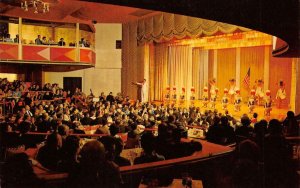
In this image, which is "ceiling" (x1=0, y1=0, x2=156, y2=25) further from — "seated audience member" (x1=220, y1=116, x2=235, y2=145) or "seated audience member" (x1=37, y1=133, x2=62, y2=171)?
"seated audience member" (x1=37, y1=133, x2=62, y2=171)

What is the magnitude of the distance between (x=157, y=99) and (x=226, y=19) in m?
17.2

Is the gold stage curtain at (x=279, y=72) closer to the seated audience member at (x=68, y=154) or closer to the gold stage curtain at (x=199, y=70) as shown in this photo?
the gold stage curtain at (x=199, y=70)

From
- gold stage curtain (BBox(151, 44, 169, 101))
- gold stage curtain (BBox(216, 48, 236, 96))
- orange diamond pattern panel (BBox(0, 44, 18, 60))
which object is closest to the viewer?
orange diamond pattern panel (BBox(0, 44, 18, 60))

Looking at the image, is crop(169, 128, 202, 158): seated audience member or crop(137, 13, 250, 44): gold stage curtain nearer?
crop(169, 128, 202, 158): seated audience member

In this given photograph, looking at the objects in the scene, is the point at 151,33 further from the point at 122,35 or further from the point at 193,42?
the point at 122,35

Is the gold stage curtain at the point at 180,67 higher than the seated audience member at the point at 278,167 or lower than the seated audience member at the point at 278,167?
higher

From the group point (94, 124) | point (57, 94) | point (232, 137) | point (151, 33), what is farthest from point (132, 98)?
point (232, 137)

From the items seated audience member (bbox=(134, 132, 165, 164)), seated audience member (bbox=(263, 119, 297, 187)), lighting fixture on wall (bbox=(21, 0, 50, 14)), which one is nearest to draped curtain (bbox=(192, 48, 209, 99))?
lighting fixture on wall (bbox=(21, 0, 50, 14))

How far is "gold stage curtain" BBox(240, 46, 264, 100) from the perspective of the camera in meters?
18.9

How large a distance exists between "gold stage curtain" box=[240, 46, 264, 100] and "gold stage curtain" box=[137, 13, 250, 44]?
5.13 meters

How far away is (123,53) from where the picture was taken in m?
23.4

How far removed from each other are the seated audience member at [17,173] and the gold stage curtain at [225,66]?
18.9m

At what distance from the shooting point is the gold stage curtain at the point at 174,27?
14.2 metres

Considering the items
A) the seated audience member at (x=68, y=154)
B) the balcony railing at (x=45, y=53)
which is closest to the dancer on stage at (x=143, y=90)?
the balcony railing at (x=45, y=53)
